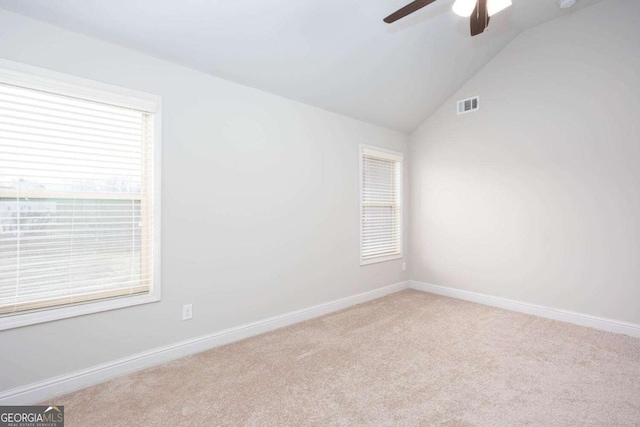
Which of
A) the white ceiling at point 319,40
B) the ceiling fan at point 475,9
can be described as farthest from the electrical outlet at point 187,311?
the ceiling fan at point 475,9

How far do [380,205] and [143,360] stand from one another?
131 inches

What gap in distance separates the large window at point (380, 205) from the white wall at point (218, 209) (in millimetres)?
271

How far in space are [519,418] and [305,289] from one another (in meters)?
2.17

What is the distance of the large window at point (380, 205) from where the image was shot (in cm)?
424

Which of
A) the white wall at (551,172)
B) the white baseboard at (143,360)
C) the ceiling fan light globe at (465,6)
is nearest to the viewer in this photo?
the ceiling fan light globe at (465,6)

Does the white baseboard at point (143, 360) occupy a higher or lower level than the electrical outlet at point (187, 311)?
lower

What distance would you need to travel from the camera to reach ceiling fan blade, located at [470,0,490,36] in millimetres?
1673

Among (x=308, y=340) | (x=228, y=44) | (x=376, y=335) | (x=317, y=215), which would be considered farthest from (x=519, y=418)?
(x=228, y=44)

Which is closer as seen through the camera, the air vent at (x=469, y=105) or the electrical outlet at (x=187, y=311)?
the electrical outlet at (x=187, y=311)

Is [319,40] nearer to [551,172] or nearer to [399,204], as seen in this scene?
[399,204]

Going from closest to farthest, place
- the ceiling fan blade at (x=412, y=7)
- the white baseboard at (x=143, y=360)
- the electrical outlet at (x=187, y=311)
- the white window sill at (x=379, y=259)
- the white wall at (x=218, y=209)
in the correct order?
the ceiling fan blade at (x=412, y=7) → the white baseboard at (x=143, y=360) → the white wall at (x=218, y=209) → the electrical outlet at (x=187, y=311) → the white window sill at (x=379, y=259)

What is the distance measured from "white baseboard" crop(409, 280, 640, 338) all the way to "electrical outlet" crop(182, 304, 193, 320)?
3.38m

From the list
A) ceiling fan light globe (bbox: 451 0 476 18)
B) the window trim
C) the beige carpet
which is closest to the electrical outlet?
the beige carpet

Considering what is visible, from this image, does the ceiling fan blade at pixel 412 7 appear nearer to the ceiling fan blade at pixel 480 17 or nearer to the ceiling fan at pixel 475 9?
the ceiling fan at pixel 475 9
